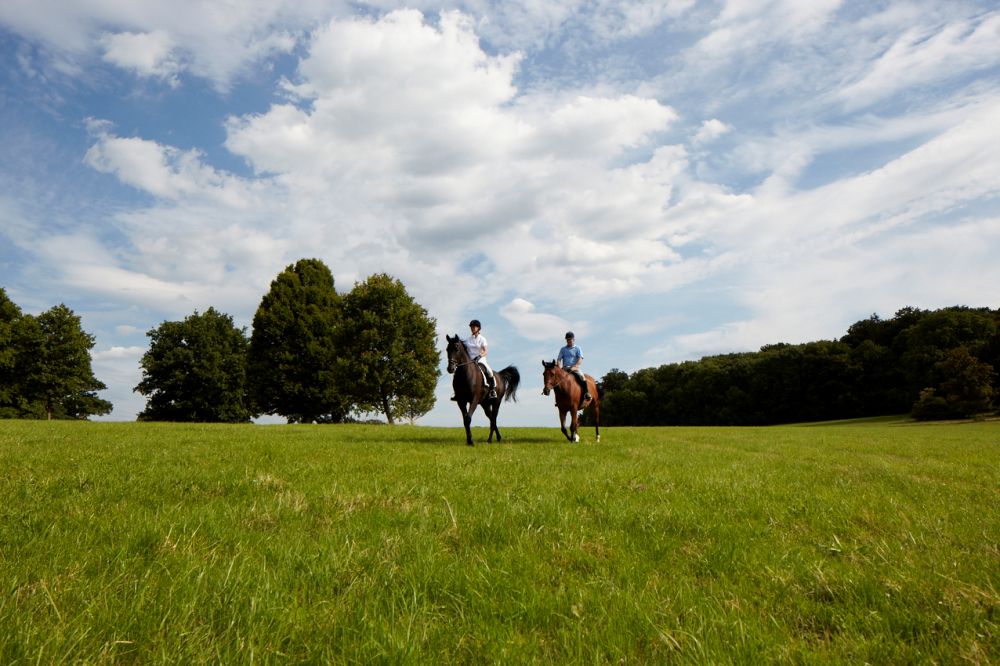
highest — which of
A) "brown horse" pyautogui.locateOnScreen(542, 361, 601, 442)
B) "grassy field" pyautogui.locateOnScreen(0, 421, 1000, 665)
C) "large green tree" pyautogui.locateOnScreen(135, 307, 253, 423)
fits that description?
"large green tree" pyautogui.locateOnScreen(135, 307, 253, 423)

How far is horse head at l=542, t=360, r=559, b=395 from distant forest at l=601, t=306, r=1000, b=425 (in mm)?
63427

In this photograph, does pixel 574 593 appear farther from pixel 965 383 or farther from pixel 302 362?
pixel 965 383

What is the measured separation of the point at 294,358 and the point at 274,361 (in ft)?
6.10

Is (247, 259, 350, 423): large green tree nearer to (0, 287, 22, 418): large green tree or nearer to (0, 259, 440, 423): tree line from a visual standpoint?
(0, 259, 440, 423): tree line

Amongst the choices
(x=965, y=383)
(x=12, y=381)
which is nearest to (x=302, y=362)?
(x=12, y=381)

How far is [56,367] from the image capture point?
201 feet

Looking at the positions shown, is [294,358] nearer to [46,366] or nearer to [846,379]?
[46,366]

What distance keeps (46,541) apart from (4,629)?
2.05 metres

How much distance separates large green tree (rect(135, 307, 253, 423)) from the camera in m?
62.3

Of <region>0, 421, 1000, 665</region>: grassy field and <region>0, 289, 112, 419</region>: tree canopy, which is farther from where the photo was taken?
<region>0, 289, 112, 419</region>: tree canopy

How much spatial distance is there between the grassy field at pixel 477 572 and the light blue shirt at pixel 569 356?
1252 cm

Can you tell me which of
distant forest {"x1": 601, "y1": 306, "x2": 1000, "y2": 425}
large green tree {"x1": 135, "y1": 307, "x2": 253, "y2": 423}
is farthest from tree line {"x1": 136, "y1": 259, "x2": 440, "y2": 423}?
distant forest {"x1": 601, "y1": 306, "x2": 1000, "y2": 425}

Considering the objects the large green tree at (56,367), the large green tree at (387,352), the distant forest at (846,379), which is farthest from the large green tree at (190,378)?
the distant forest at (846,379)

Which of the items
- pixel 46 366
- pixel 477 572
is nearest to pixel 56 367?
pixel 46 366
